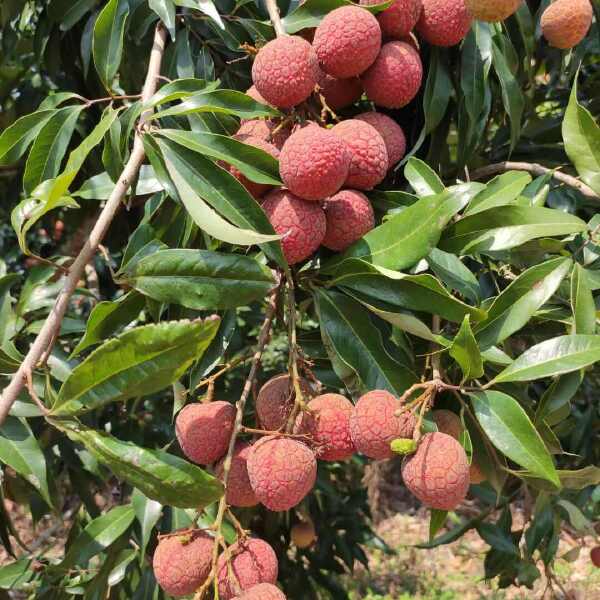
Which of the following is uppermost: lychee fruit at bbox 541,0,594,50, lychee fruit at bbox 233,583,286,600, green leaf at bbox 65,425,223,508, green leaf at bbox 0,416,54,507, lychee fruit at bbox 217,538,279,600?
lychee fruit at bbox 541,0,594,50

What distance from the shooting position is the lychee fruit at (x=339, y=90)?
910 millimetres

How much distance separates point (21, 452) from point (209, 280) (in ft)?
1.49

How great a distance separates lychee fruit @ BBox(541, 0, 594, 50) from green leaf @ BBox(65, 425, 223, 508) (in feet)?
2.77

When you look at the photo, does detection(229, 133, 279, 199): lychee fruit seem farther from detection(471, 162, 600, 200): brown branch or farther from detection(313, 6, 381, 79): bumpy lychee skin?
detection(471, 162, 600, 200): brown branch

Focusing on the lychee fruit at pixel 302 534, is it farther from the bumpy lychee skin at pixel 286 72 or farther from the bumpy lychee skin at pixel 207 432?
the bumpy lychee skin at pixel 286 72

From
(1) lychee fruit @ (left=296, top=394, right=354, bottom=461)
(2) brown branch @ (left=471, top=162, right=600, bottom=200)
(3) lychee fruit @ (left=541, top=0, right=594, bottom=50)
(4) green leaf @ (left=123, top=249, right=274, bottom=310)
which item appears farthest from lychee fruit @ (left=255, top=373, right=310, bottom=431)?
(3) lychee fruit @ (left=541, top=0, right=594, bottom=50)

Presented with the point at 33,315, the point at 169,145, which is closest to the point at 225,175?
the point at 169,145

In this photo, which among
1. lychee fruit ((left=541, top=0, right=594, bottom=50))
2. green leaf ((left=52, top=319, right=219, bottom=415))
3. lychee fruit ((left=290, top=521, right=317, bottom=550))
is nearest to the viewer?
green leaf ((left=52, top=319, right=219, bottom=415))

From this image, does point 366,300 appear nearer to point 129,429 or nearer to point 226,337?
point 226,337

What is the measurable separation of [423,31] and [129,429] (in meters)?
1.21

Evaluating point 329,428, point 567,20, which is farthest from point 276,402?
point 567,20

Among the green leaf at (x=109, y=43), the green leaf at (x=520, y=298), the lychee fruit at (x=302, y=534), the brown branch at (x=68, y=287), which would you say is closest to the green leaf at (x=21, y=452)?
the brown branch at (x=68, y=287)

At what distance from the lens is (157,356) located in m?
0.60

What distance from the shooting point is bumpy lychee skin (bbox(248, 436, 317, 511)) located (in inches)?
27.3
